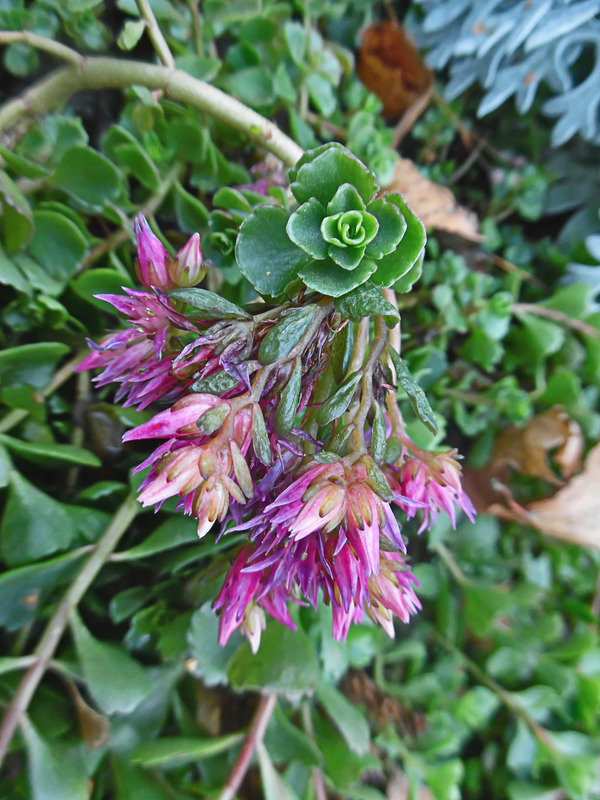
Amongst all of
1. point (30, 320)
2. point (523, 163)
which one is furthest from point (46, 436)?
point (523, 163)

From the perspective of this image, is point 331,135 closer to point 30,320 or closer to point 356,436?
point 30,320

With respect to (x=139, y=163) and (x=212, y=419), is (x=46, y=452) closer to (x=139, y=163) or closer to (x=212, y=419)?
(x=212, y=419)

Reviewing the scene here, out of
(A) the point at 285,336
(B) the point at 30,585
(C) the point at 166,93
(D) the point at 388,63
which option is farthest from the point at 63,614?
(D) the point at 388,63

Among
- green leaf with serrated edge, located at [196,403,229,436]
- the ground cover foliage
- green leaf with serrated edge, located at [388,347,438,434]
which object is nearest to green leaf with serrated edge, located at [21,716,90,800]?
the ground cover foliage

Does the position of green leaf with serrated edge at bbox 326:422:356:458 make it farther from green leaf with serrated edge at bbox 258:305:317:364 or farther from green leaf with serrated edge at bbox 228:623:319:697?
green leaf with serrated edge at bbox 228:623:319:697

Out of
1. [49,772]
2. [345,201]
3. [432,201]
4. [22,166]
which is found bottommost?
[49,772]

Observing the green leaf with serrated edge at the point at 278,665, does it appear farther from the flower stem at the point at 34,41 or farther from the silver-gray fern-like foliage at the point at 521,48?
the silver-gray fern-like foliage at the point at 521,48
